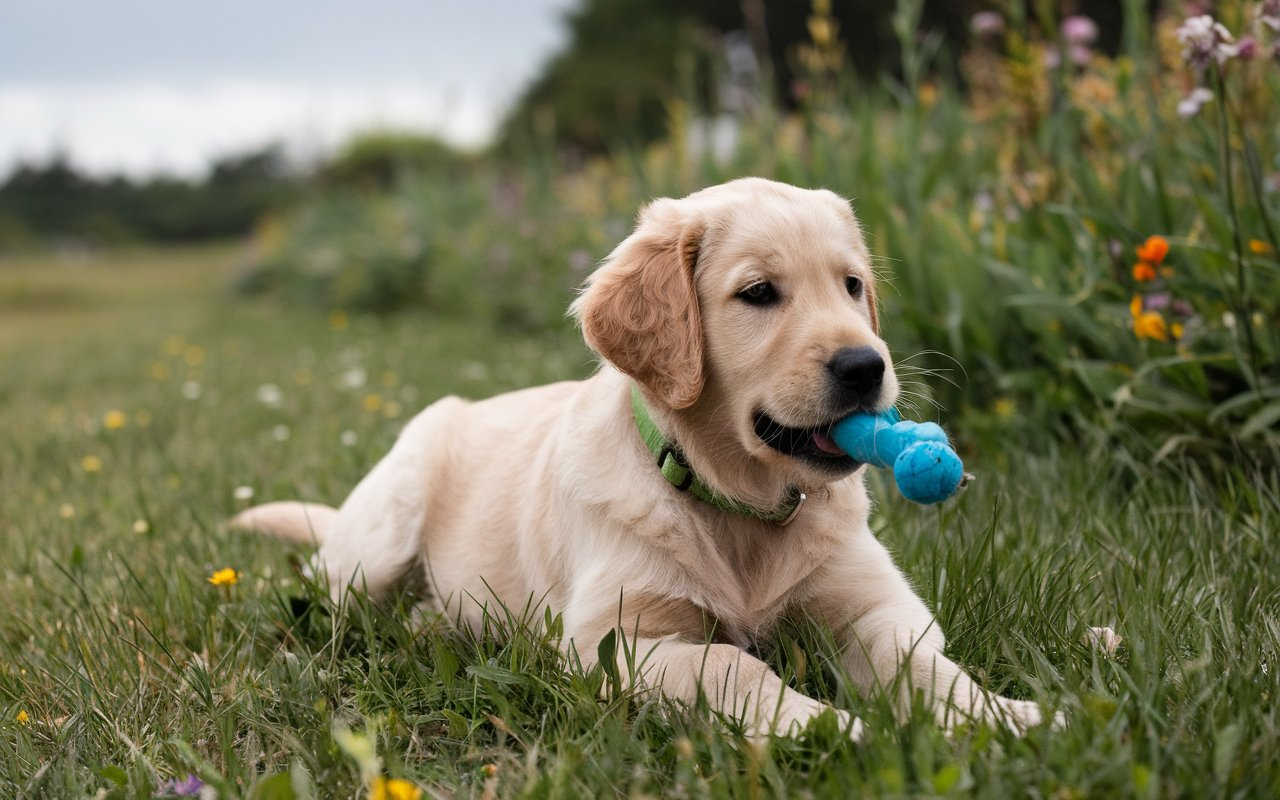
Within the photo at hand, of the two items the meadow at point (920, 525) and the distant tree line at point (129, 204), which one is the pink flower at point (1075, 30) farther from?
the distant tree line at point (129, 204)

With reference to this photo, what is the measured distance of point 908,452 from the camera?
6.39 feet

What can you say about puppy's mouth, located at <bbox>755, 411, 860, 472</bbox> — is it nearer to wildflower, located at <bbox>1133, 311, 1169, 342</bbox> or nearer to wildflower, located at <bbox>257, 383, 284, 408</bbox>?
wildflower, located at <bbox>1133, 311, 1169, 342</bbox>

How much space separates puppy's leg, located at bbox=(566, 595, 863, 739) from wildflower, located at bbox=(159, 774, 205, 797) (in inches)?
28.5

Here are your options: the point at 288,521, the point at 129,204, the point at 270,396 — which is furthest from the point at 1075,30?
the point at 129,204

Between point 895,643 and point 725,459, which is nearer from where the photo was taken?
point 895,643

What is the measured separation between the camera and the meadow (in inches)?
69.0

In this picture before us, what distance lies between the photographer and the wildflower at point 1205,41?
8.68ft

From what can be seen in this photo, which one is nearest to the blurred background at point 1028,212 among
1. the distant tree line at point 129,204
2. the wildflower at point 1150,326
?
the wildflower at point 1150,326

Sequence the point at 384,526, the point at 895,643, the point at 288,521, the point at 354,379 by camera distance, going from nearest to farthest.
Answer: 1. the point at 895,643
2. the point at 384,526
3. the point at 288,521
4. the point at 354,379

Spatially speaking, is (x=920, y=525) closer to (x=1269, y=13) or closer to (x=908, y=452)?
(x=908, y=452)

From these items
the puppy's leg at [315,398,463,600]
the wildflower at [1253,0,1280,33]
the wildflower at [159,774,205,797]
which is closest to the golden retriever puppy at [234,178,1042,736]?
the puppy's leg at [315,398,463,600]

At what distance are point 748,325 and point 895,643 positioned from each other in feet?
2.24

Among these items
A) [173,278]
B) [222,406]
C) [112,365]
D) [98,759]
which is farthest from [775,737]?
[173,278]

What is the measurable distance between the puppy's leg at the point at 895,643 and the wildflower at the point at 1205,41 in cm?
143
